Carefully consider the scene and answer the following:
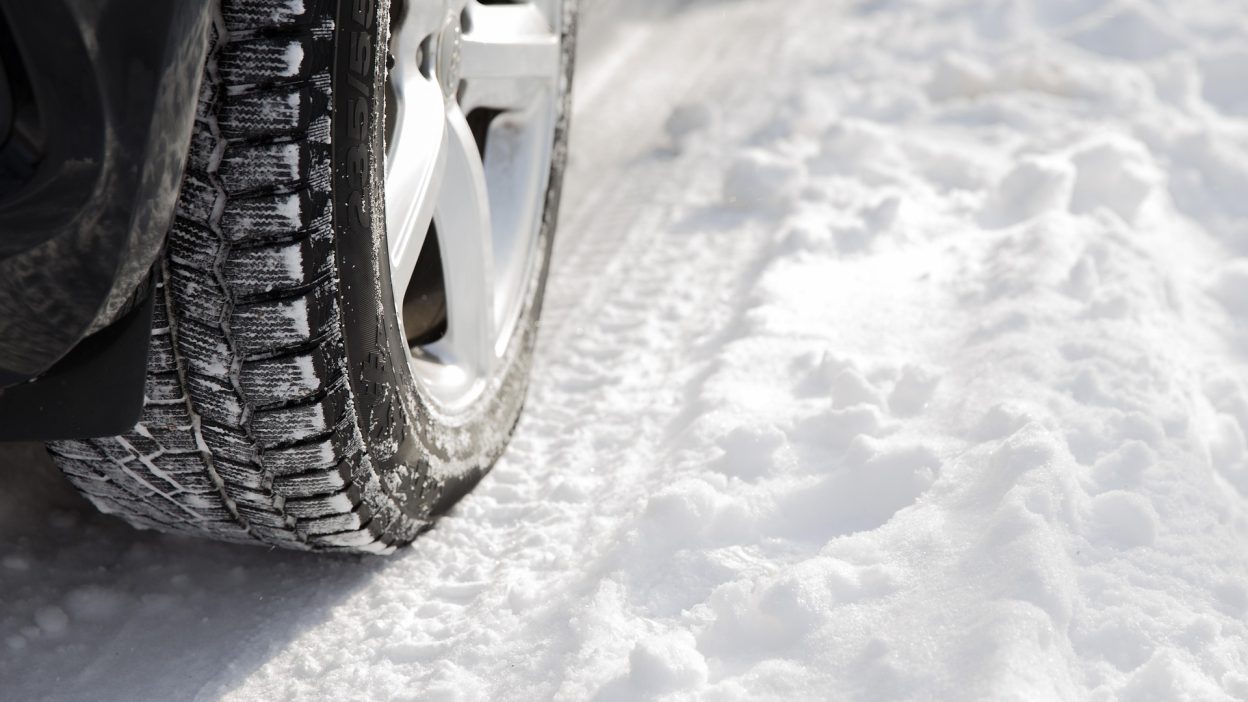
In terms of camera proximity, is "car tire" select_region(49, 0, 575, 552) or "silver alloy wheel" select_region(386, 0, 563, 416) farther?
"silver alloy wheel" select_region(386, 0, 563, 416)

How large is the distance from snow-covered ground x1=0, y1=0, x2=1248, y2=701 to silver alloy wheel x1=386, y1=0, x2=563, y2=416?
9.1 inches

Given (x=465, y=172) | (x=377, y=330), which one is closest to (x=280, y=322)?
(x=377, y=330)

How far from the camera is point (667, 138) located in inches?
119

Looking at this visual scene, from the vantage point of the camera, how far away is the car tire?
3.21 ft

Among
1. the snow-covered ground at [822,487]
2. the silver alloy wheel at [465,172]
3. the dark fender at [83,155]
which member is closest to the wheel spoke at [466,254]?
the silver alloy wheel at [465,172]

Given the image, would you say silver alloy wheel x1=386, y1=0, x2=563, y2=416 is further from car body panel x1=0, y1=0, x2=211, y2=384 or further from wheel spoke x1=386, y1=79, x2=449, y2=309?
car body panel x1=0, y1=0, x2=211, y2=384

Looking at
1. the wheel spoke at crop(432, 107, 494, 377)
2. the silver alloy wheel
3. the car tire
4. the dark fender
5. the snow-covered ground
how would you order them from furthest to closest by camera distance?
the wheel spoke at crop(432, 107, 494, 377) → the silver alloy wheel → the snow-covered ground → the car tire → the dark fender

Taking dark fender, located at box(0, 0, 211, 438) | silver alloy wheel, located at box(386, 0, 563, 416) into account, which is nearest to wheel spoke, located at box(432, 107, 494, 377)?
silver alloy wheel, located at box(386, 0, 563, 416)

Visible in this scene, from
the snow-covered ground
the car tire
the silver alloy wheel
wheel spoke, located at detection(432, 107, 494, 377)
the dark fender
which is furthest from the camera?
wheel spoke, located at detection(432, 107, 494, 377)

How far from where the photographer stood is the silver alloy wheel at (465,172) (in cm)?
136

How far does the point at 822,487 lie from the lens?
148 cm

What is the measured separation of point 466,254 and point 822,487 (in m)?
0.64

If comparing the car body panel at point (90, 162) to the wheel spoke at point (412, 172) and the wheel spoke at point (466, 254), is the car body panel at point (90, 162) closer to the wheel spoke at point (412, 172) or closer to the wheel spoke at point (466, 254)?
the wheel spoke at point (412, 172)

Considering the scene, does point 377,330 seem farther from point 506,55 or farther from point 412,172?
point 506,55
